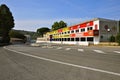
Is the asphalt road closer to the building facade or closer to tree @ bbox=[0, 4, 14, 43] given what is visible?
the building facade

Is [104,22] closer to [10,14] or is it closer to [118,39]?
[118,39]

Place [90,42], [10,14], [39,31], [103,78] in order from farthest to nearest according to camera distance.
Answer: [39,31], [10,14], [90,42], [103,78]

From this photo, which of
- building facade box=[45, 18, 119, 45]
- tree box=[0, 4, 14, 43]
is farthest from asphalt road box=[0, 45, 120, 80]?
tree box=[0, 4, 14, 43]

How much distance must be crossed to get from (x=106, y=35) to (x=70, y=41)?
18.9m

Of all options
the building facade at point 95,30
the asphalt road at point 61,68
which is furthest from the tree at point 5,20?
the asphalt road at point 61,68

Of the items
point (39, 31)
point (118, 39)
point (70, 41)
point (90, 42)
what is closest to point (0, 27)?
point (70, 41)

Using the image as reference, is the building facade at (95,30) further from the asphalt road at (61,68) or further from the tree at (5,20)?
the asphalt road at (61,68)

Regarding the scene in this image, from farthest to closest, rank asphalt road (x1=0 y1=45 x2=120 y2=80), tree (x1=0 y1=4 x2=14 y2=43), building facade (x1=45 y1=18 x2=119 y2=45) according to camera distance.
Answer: tree (x1=0 y1=4 x2=14 y2=43) → building facade (x1=45 y1=18 x2=119 y2=45) → asphalt road (x1=0 y1=45 x2=120 y2=80)

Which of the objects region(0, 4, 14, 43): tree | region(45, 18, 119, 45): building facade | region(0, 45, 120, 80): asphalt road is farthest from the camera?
region(0, 4, 14, 43): tree

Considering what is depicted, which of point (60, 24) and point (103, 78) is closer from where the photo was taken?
point (103, 78)

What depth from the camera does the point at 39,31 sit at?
14288 cm

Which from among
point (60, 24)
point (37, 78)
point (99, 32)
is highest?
point (60, 24)

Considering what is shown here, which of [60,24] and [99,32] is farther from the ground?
[60,24]

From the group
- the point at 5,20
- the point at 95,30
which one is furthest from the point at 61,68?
the point at 5,20
